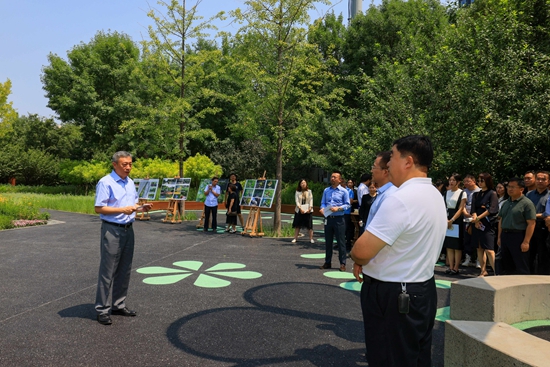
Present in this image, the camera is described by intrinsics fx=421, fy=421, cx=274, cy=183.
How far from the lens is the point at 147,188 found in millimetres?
18359

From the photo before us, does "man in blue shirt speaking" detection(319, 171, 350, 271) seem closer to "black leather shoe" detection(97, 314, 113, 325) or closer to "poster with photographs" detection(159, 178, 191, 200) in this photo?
"black leather shoe" detection(97, 314, 113, 325)

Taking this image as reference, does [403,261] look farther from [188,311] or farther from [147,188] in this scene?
[147,188]

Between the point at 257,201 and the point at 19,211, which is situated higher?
the point at 257,201

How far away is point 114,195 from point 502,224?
5529 mm

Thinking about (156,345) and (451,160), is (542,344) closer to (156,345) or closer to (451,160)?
(156,345)

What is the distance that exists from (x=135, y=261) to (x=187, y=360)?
513 centimetres

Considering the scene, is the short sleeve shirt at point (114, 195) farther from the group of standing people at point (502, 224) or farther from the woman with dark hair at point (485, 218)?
the woman with dark hair at point (485, 218)

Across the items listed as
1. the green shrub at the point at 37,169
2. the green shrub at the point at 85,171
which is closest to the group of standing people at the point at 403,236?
the green shrub at the point at 85,171

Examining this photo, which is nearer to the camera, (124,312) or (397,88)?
(124,312)

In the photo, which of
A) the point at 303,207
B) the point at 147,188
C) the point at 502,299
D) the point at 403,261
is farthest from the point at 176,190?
the point at 403,261

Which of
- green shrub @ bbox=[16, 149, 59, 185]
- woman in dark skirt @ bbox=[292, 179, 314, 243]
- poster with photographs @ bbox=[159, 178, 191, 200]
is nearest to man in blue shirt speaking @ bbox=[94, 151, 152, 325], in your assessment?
woman in dark skirt @ bbox=[292, 179, 314, 243]

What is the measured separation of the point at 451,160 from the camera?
35.1 feet

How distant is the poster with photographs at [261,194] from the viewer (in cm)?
1356

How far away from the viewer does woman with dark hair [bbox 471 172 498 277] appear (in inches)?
303
